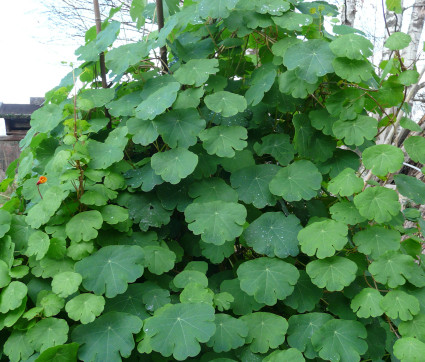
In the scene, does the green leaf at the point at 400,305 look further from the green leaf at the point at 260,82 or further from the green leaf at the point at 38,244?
the green leaf at the point at 38,244

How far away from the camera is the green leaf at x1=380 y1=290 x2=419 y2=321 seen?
1.21 meters

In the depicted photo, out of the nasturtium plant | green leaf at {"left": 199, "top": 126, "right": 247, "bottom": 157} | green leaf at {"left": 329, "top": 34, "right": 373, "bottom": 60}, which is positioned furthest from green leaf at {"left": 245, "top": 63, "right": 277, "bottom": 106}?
green leaf at {"left": 329, "top": 34, "right": 373, "bottom": 60}

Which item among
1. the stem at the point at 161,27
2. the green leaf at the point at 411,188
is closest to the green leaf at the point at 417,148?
the green leaf at the point at 411,188

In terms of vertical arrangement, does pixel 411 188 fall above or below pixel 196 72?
below

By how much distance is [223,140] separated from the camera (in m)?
1.41

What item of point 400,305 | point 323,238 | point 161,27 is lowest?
point 400,305

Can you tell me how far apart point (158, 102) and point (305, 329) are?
85 centimetres

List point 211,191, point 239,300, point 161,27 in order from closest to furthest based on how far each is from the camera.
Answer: point 239,300 → point 211,191 → point 161,27

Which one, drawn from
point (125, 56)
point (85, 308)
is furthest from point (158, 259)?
point (125, 56)

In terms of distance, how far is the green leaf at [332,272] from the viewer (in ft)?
4.06

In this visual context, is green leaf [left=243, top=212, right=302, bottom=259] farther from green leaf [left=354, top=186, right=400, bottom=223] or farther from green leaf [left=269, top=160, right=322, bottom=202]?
green leaf [left=354, top=186, right=400, bottom=223]

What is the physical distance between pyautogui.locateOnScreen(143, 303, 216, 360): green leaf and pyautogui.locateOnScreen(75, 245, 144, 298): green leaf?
14cm

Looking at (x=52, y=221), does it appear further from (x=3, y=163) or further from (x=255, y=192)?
(x=3, y=163)

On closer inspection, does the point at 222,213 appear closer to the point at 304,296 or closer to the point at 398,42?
the point at 304,296
